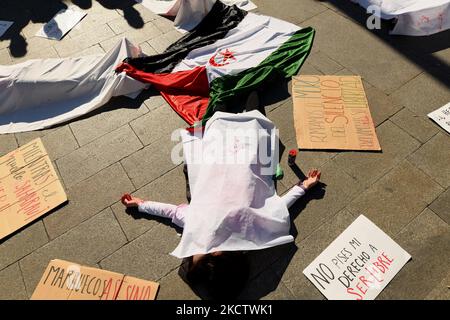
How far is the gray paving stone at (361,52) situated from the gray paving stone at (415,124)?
16.7 inches

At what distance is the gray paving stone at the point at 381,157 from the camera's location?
10.8 feet

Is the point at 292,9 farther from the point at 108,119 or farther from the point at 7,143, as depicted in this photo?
the point at 7,143

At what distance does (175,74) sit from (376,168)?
2.63 meters

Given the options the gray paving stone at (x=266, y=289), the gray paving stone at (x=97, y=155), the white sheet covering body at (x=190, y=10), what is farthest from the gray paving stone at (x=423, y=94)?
the gray paving stone at (x=97, y=155)

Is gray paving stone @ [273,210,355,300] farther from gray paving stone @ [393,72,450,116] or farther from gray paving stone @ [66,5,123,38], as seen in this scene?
gray paving stone @ [66,5,123,38]

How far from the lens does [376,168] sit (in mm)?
3311

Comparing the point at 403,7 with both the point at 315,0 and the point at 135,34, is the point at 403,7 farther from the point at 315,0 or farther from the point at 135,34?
the point at 135,34

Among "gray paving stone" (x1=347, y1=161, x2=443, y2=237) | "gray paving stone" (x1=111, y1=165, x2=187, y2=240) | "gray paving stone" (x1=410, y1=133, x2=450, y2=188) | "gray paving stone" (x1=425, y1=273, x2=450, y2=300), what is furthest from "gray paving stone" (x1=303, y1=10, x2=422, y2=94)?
"gray paving stone" (x1=111, y1=165, x2=187, y2=240)

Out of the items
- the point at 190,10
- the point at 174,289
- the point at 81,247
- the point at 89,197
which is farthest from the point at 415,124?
the point at 81,247

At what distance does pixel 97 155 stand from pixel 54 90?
43.9 inches

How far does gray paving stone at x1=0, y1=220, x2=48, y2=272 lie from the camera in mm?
2959

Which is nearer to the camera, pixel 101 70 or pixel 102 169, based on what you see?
pixel 102 169

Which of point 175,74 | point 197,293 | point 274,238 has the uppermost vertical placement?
point 175,74

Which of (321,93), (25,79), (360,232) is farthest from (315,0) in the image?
(25,79)
